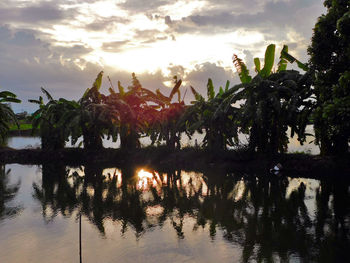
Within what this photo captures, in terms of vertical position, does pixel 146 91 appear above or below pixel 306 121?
above

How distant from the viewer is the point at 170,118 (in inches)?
1074

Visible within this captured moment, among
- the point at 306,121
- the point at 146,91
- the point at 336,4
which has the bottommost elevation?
the point at 306,121

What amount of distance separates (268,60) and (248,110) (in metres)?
3.84

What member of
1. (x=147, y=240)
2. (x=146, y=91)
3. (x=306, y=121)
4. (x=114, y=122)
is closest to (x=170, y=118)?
(x=146, y=91)

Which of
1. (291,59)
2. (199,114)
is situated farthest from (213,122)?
(291,59)

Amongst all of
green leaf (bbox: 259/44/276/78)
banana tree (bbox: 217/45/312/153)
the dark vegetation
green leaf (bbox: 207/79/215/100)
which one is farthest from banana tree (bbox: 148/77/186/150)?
green leaf (bbox: 259/44/276/78)

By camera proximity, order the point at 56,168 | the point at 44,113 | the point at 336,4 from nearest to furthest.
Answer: the point at 336,4 < the point at 56,168 < the point at 44,113

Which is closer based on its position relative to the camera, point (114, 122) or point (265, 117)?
point (265, 117)

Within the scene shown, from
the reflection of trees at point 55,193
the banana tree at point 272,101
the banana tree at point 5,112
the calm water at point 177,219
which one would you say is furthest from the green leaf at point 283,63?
the banana tree at point 5,112

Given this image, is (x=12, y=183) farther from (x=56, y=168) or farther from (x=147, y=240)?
(x=147, y=240)

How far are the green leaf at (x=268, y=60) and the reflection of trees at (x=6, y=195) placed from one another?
1596cm

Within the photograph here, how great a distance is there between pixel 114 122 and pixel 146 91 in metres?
3.82

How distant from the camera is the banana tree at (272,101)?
20.5 m

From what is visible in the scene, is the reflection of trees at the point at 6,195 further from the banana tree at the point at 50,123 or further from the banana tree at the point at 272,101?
the banana tree at the point at 272,101
